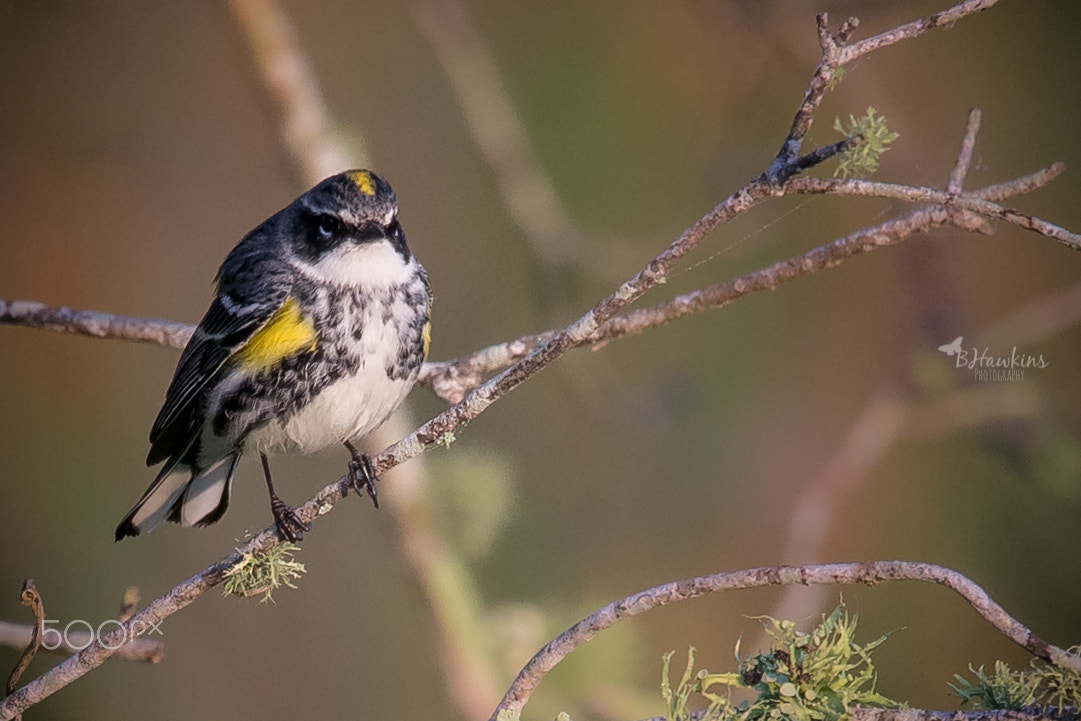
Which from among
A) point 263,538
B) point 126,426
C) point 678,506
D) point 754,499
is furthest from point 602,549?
point 126,426

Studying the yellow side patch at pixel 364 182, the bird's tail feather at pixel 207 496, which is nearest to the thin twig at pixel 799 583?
the yellow side patch at pixel 364 182

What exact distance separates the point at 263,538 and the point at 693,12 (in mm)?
1033

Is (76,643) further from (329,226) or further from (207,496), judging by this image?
(329,226)

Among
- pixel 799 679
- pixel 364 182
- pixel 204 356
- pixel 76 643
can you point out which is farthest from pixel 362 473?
pixel 799 679

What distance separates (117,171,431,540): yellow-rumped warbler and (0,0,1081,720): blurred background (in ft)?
0.92

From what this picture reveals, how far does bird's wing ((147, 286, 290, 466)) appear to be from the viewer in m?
1.25

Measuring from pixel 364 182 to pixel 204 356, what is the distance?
33 cm

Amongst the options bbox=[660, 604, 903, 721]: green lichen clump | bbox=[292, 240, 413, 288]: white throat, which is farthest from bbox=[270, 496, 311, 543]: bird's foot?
bbox=[660, 604, 903, 721]: green lichen clump

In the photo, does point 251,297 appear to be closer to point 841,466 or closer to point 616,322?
point 616,322

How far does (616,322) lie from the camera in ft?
4.34

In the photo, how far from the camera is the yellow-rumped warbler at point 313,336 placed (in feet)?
3.97

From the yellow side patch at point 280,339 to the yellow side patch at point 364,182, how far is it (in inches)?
6.4

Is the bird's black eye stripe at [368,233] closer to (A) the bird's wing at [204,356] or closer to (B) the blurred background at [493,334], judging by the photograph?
(A) the bird's wing at [204,356]

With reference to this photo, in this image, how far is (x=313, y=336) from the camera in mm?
1203
